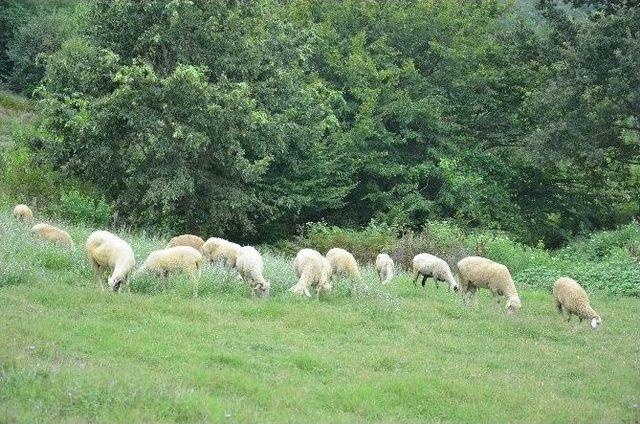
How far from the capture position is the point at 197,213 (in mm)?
26172

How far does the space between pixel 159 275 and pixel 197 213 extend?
1203cm

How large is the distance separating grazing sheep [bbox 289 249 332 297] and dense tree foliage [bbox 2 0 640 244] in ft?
27.2

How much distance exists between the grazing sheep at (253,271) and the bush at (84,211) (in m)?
13.2

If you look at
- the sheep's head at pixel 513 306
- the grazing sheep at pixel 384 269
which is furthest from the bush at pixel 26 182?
the sheep's head at pixel 513 306

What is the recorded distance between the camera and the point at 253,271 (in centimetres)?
1498

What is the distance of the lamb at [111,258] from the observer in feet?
43.4

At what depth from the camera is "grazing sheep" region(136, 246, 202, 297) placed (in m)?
14.2

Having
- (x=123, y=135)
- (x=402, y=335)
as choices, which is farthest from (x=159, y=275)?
(x=123, y=135)

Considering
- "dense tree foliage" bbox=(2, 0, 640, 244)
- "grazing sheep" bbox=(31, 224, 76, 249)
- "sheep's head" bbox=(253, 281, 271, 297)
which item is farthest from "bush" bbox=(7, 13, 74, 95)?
"sheep's head" bbox=(253, 281, 271, 297)

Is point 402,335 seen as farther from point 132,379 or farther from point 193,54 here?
point 193,54

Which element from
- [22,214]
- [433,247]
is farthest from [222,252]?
[433,247]

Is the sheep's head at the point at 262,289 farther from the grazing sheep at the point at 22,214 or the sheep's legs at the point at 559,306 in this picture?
the grazing sheep at the point at 22,214

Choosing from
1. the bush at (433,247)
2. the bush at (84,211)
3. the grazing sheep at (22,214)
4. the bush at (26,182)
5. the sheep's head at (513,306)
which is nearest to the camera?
the sheep's head at (513,306)

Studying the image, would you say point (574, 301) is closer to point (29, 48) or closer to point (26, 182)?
point (26, 182)
